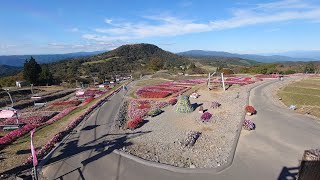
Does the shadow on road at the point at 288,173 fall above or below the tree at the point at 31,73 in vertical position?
below

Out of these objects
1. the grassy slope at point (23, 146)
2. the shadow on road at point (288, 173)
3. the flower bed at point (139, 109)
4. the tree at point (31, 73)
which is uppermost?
the tree at point (31, 73)

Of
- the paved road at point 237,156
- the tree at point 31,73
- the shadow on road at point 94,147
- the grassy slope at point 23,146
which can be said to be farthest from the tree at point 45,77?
the shadow on road at point 94,147

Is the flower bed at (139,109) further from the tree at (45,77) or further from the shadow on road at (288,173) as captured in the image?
the tree at (45,77)

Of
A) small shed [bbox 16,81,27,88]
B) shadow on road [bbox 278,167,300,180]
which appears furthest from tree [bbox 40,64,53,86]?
shadow on road [bbox 278,167,300,180]

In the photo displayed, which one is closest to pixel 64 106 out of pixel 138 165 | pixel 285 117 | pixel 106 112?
pixel 106 112

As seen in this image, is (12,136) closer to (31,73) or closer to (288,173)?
(288,173)

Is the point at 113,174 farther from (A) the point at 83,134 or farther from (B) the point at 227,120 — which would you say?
(B) the point at 227,120
